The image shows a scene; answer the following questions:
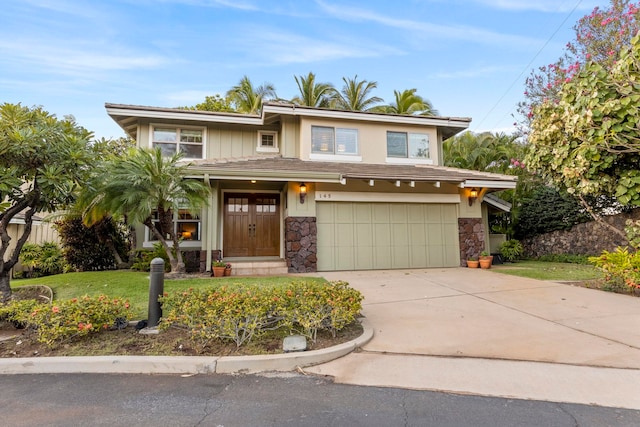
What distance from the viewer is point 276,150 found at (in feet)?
38.9

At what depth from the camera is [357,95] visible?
72.7 ft

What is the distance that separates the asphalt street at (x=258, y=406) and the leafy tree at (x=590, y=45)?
9585mm

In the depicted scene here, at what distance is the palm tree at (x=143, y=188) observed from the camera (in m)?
7.51

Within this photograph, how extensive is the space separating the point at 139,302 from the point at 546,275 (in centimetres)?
977

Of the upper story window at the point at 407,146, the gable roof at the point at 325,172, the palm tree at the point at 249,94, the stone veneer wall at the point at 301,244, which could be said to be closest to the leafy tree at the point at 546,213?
the gable roof at the point at 325,172

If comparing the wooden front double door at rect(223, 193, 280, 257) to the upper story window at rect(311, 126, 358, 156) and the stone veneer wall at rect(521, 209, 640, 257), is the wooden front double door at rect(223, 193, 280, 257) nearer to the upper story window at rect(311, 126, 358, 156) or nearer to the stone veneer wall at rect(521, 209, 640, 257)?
the upper story window at rect(311, 126, 358, 156)

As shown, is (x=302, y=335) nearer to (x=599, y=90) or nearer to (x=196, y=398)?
(x=196, y=398)

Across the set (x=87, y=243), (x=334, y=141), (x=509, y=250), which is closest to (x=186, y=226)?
(x=87, y=243)

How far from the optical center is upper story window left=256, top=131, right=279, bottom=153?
1180 cm

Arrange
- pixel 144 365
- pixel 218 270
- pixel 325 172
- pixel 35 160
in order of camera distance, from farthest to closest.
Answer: pixel 325 172 < pixel 218 270 < pixel 35 160 < pixel 144 365

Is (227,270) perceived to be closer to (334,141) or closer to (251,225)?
(251,225)

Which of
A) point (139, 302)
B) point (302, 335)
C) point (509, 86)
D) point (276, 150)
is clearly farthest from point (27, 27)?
point (509, 86)

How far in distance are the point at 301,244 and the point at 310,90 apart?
15.4 metres

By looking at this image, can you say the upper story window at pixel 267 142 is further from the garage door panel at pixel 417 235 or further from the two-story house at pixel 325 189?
the garage door panel at pixel 417 235
